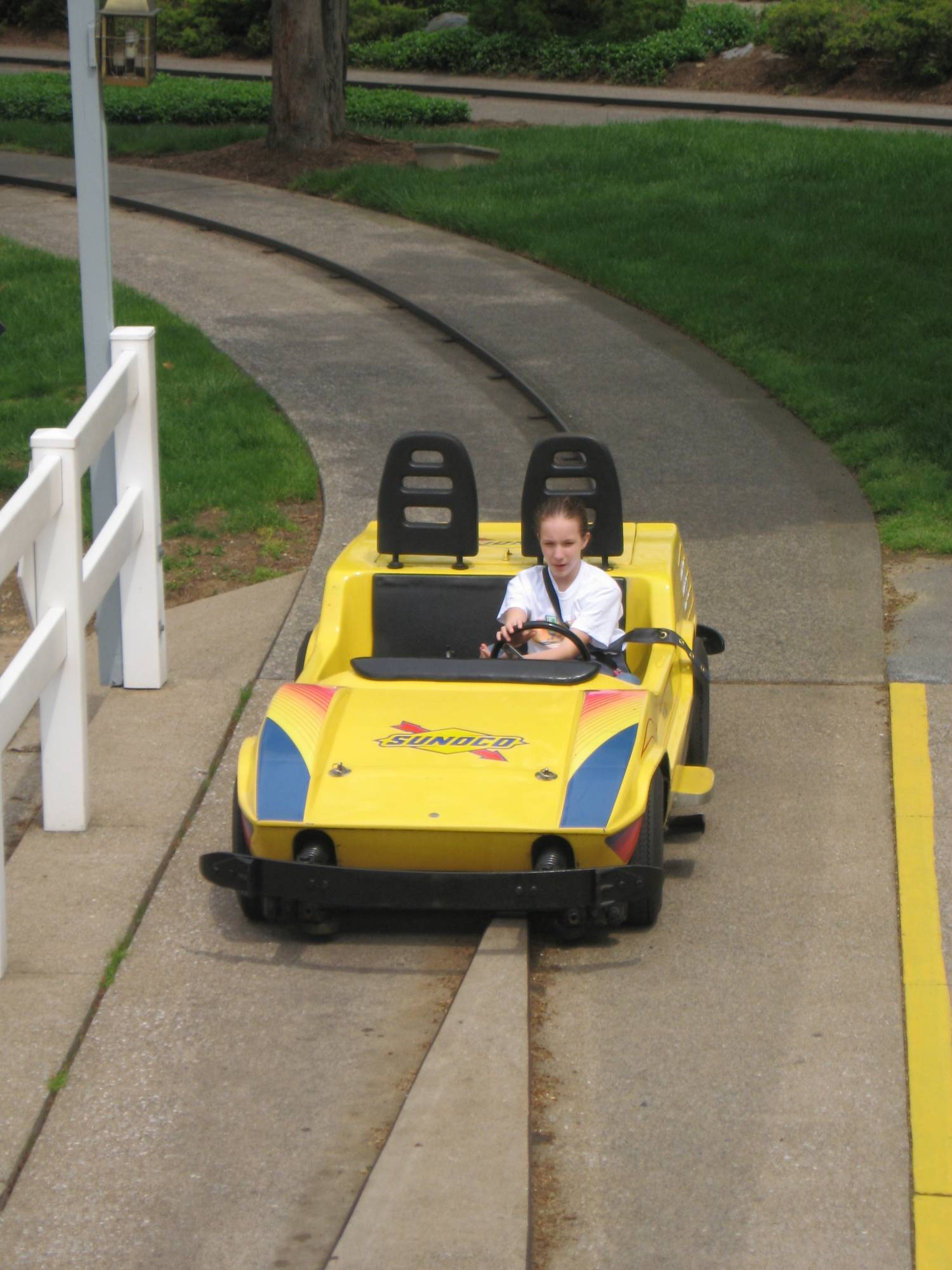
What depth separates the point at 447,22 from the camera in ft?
111

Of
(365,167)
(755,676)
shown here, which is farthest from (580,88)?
(755,676)

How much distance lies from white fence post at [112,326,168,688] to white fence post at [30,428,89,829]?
3.92 ft

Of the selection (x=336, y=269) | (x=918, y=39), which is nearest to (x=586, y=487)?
(x=336, y=269)

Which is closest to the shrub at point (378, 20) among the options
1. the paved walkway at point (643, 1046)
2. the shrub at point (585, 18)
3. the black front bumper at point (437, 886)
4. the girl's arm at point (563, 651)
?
the shrub at point (585, 18)

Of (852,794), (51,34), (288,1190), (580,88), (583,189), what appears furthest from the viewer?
(51,34)

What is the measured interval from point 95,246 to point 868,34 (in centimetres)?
2295

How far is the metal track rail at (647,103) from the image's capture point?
2445 cm

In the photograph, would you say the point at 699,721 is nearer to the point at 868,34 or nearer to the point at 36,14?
the point at 868,34

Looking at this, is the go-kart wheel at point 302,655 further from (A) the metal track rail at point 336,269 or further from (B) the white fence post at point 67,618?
(A) the metal track rail at point 336,269

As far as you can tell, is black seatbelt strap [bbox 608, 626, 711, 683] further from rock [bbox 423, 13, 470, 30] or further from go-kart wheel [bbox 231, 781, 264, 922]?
rock [bbox 423, 13, 470, 30]

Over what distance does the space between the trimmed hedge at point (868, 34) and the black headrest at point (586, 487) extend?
22.7m

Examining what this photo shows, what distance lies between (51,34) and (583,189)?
2194 centimetres

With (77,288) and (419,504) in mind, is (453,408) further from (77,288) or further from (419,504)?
(419,504)

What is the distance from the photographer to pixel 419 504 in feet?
22.3
